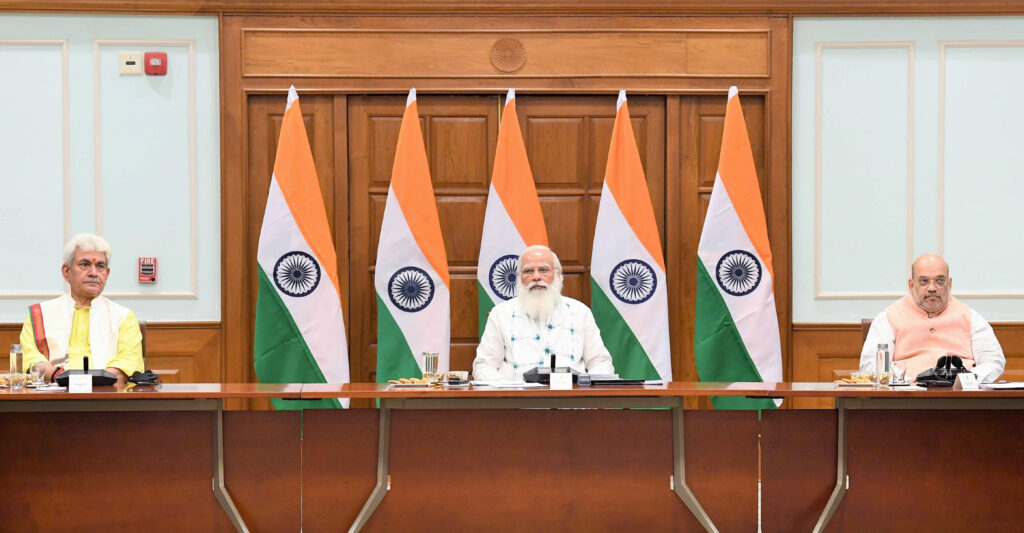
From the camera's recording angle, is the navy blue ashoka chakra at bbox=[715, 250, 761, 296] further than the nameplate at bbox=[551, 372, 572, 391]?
Yes

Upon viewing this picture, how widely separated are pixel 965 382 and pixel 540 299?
1.75m

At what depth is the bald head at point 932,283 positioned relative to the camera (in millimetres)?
4148

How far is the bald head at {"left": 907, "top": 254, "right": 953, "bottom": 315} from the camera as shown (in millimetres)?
4148

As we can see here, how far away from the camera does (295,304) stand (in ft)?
16.1

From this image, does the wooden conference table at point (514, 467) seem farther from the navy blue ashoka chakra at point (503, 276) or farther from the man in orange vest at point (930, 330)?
the navy blue ashoka chakra at point (503, 276)

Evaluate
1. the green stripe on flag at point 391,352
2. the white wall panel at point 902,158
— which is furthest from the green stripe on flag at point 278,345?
the white wall panel at point 902,158

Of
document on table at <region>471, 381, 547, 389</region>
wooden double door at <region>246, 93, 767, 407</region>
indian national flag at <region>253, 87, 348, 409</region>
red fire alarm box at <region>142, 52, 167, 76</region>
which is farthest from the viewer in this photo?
wooden double door at <region>246, 93, 767, 407</region>

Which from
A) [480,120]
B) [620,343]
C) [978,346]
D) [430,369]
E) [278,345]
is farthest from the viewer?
[480,120]

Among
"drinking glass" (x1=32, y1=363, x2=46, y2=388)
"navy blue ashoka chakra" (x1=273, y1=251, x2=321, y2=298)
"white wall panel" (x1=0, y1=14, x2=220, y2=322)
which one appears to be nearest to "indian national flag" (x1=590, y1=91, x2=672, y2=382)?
"navy blue ashoka chakra" (x1=273, y1=251, x2=321, y2=298)

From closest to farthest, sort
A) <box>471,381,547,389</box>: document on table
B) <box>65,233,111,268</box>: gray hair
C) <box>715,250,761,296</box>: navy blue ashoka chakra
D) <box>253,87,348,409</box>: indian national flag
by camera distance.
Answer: <box>471,381,547,389</box>: document on table, <box>65,233,111,268</box>: gray hair, <box>253,87,348,409</box>: indian national flag, <box>715,250,761,296</box>: navy blue ashoka chakra

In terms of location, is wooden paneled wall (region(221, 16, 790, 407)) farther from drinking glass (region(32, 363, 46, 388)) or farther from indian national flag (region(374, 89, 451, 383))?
drinking glass (region(32, 363, 46, 388))

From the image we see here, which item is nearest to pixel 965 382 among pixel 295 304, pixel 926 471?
pixel 926 471

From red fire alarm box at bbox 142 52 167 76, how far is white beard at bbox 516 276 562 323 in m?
2.38

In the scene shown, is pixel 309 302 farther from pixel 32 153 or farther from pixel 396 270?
pixel 32 153
